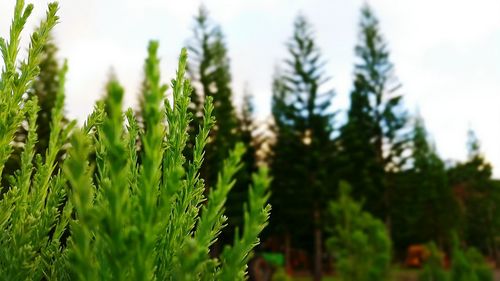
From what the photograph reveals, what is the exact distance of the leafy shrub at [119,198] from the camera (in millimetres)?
1194

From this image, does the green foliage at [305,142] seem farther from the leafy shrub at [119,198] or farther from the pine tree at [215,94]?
the leafy shrub at [119,198]

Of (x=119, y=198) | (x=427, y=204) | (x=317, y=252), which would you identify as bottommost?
(x=119, y=198)

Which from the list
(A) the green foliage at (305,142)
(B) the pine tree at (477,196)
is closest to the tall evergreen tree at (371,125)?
(A) the green foliage at (305,142)

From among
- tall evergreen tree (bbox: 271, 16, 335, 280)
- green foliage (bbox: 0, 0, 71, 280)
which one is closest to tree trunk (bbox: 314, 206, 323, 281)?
tall evergreen tree (bbox: 271, 16, 335, 280)

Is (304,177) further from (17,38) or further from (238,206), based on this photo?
(17,38)

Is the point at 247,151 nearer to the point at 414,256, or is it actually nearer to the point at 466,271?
the point at 466,271

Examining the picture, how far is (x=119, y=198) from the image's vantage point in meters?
1.20

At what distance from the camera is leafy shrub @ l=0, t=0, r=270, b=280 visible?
1194 mm

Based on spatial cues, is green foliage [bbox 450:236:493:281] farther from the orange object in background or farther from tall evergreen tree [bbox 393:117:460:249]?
the orange object in background

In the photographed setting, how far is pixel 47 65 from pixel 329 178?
19174 millimetres

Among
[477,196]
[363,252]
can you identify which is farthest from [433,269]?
[477,196]

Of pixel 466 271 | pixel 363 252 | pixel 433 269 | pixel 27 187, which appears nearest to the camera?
pixel 27 187

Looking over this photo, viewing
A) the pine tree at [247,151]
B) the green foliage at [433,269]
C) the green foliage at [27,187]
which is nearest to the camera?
the green foliage at [27,187]

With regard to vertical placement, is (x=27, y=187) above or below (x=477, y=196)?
below
